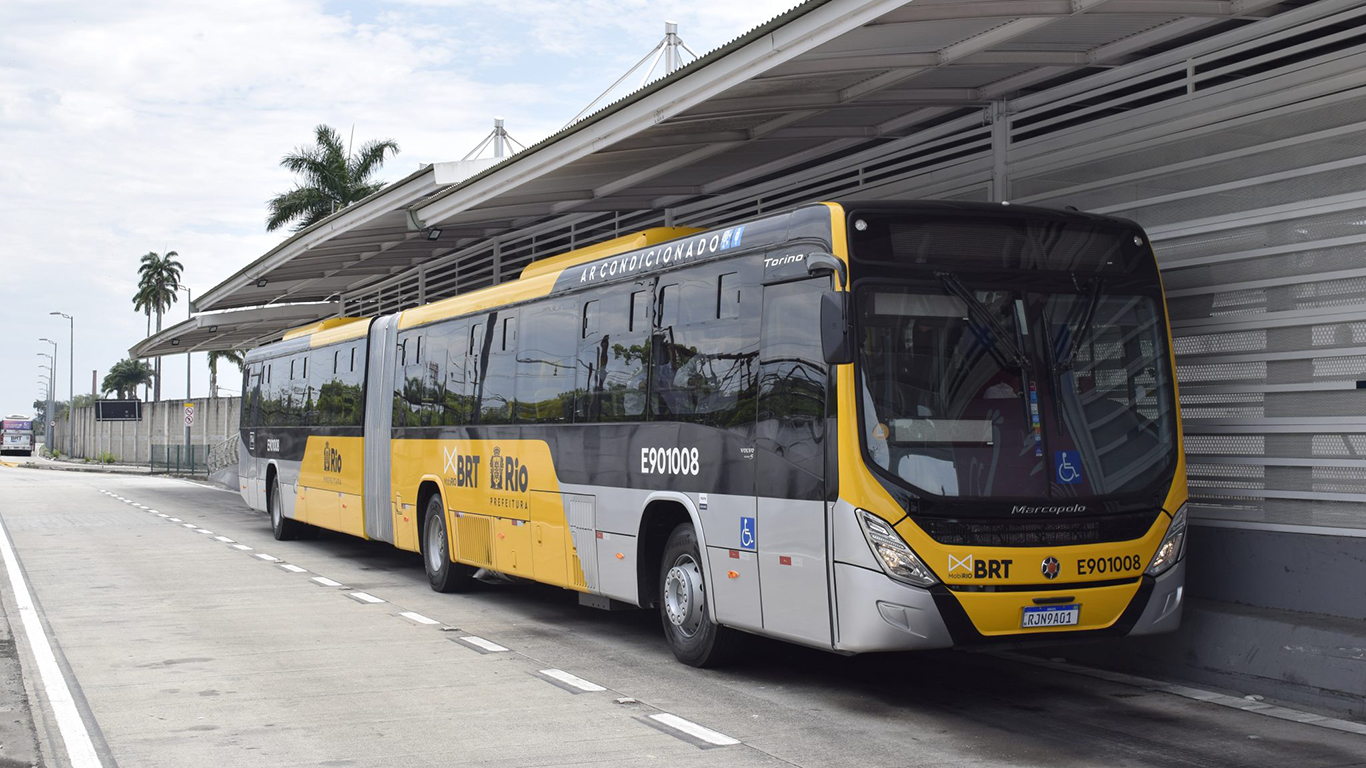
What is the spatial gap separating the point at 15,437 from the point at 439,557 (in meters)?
106

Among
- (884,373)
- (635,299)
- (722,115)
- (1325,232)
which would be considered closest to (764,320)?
(884,373)

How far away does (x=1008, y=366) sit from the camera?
29.5 ft

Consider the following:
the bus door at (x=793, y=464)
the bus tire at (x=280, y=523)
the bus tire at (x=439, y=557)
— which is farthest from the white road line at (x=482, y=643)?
the bus tire at (x=280, y=523)

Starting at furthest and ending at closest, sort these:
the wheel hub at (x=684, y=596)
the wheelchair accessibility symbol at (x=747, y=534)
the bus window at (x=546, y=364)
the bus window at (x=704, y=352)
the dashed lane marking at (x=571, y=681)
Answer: the bus window at (x=546, y=364) → the wheel hub at (x=684, y=596) → the bus window at (x=704, y=352) → the dashed lane marking at (x=571, y=681) → the wheelchair accessibility symbol at (x=747, y=534)

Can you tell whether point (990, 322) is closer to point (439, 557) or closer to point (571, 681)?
point (571, 681)

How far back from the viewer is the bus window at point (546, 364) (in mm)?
13078

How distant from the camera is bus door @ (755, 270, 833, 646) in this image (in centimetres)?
905

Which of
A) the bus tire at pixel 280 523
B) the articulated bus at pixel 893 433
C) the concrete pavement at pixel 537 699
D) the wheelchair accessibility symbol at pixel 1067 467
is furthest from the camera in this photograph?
the bus tire at pixel 280 523

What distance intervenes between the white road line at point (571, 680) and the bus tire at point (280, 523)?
14.5 metres

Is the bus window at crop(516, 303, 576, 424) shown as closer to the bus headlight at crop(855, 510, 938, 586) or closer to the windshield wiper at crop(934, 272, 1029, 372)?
the windshield wiper at crop(934, 272, 1029, 372)

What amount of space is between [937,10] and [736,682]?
16.4 ft

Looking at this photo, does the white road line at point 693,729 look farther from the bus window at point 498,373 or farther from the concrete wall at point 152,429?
the concrete wall at point 152,429

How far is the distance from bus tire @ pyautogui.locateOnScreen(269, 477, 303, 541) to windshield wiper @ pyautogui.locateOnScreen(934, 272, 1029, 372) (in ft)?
56.4

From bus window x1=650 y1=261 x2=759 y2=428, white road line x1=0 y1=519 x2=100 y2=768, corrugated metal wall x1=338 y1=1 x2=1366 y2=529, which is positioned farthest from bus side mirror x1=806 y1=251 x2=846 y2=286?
white road line x1=0 y1=519 x2=100 y2=768
